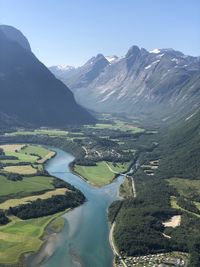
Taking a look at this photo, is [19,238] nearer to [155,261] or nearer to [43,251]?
[43,251]

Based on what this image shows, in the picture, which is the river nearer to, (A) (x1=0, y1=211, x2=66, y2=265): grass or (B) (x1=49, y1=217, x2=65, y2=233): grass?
(B) (x1=49, y1=217, x2=65, y2=233): grass

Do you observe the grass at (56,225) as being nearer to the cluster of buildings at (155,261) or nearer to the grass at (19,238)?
the grass at (19,238)

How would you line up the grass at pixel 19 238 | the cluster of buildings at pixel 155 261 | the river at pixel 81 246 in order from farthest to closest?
the grass at pixel 19 238 < the river at pixel 81 246 < the cluster of buildings at pixel 155 261

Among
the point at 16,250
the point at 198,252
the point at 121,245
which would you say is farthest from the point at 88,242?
the point at 198,252

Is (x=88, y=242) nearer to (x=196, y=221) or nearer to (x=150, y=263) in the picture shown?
(x=150, y=263)

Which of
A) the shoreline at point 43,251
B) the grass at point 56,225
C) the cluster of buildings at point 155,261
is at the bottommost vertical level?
the grass at point 56,225

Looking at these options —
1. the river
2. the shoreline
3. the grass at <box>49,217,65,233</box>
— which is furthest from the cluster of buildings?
the grass at <box>49,217,65,233</box>

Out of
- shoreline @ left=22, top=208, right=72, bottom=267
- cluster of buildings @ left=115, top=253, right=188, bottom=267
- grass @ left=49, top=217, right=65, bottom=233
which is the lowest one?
grass @ left=49, top=217, right=65, bottom=233

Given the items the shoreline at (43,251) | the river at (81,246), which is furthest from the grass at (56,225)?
the shoreline at (43,251)
